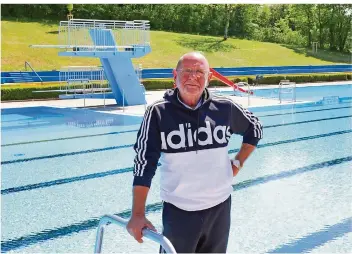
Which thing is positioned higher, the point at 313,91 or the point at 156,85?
the point at 156,85

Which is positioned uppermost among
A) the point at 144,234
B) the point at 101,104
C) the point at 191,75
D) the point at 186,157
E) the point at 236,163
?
the point at 191,75

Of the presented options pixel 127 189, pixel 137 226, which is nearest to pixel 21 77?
pixel 127 189

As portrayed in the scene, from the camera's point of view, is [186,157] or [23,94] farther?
[23,94]

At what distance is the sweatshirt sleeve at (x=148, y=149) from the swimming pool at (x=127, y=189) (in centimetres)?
173

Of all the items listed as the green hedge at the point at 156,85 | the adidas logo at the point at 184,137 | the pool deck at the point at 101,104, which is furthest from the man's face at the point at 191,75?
the green hedge at the point at 156,85

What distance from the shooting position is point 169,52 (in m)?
28.1

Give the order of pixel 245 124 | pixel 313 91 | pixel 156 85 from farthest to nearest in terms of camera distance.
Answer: pixel 313 91 < pixel 156 85 < pixel 245 124

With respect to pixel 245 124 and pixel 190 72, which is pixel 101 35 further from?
pixel 190 72

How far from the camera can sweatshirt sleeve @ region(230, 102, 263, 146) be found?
7.42 ft

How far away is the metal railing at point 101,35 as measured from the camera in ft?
39.3

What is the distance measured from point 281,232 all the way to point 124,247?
123 cm

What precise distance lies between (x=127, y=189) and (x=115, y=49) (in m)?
7.37

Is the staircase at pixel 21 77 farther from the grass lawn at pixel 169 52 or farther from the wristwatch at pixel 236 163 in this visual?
the wristwatch at pixel 236 163

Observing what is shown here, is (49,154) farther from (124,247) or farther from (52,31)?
(52,31)
